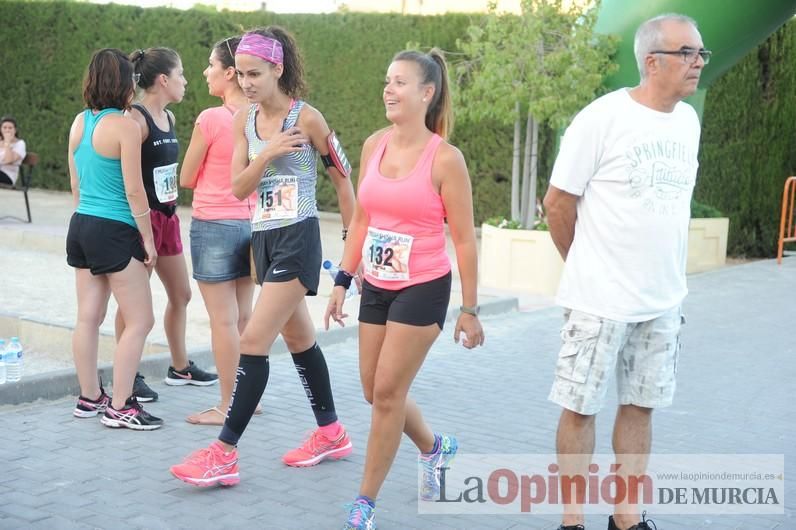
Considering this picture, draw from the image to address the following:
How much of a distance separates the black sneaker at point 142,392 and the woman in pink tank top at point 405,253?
2.32 meters

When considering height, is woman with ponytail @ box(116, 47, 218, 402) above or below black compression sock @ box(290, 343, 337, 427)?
above

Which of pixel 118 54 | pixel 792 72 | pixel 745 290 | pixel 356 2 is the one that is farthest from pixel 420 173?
pixel 356 2

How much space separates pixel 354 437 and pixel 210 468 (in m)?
1.17

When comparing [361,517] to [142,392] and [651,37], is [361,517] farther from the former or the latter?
[142,392]

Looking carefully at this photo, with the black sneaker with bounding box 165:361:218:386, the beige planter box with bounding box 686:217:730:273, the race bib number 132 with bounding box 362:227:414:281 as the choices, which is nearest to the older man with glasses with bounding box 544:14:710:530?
the race bib number 132 with bounding box 362:227:414:281

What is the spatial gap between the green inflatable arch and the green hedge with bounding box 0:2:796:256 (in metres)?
2.64

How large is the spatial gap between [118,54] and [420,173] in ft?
7.25

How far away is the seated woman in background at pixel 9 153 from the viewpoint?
50.9 ft

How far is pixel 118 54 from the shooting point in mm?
5660

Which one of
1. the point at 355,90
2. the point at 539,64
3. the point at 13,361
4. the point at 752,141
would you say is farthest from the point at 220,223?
the point at 355,90

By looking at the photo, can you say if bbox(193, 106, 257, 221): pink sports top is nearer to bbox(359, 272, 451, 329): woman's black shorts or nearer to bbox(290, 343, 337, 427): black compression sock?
bbox(290, 343, 337, 427): black compression sock

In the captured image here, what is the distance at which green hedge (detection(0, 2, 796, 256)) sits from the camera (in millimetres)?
14656

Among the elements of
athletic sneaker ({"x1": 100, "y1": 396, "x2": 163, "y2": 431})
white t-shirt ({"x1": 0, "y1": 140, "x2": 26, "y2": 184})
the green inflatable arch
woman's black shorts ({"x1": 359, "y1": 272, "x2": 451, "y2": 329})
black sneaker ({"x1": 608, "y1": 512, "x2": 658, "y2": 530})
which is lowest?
athletic sneaker ({"x1": 100, "y1": 396, "x2": 163, "y2": 431})

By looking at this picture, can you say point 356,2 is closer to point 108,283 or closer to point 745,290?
point 745,290
